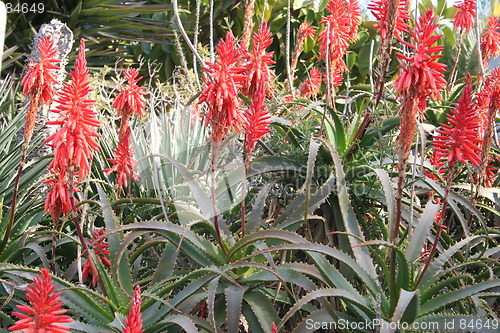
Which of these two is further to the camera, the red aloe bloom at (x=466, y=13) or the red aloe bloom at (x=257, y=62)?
the red aloe bloom at (x=466, y=13)

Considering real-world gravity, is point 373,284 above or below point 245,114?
below

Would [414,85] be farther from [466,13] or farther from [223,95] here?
[466,13]

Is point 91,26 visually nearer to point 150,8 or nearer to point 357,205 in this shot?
point 150,8

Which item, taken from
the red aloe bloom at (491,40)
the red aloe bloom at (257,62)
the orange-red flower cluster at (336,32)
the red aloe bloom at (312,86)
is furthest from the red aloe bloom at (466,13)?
the red aloe bloom at (257,62)

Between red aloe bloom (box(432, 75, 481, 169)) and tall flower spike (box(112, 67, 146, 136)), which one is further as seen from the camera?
tall flower spike (box(112, 67, 146, 136))

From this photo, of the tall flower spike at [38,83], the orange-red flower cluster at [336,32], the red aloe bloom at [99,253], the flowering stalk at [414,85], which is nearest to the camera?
the flowering stalk at [414,85]

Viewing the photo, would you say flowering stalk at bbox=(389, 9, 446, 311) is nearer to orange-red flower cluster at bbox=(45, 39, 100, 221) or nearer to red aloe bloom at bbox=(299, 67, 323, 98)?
orange-red flower cluster at bbox=(45, 39, 100, 221)

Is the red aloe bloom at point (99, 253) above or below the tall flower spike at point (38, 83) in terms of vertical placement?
below

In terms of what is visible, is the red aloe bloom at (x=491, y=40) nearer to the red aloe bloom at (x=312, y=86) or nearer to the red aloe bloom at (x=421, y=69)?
the red aloe bloom at (x=312, y=86)

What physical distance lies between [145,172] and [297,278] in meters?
1.35

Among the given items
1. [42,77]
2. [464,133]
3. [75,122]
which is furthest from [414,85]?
[42,77]

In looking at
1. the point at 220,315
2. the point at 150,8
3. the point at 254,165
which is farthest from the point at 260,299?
the point at 150,8

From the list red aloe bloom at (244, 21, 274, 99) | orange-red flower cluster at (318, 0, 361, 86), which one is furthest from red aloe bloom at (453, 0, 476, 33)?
red aloe bloom at (244, 21, 274, 99)

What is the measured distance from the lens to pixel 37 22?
633 cm
